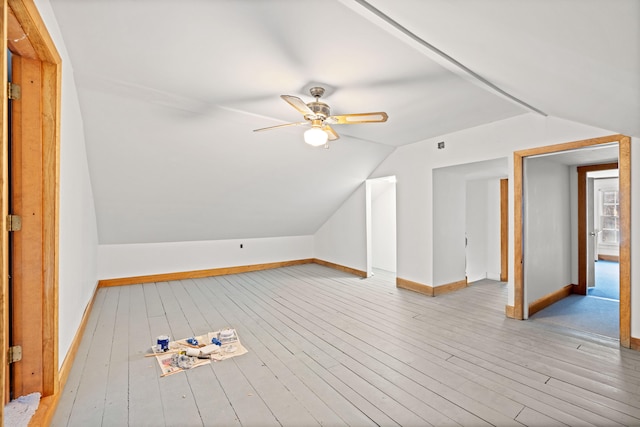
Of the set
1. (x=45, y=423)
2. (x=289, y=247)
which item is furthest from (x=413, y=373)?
(x=289, y=247)

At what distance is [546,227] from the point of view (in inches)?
156

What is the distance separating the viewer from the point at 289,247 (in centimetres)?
673

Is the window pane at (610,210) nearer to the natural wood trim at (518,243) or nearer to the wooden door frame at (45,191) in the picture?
the natural wood trim at (518,243)

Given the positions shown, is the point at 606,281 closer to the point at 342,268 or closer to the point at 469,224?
the point at 469,224

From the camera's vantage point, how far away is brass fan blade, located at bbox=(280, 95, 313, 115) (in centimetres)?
226

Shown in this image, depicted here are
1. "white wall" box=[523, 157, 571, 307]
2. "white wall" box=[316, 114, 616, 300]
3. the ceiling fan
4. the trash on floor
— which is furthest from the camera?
"white wall" box=[523, 157, 571, 307]

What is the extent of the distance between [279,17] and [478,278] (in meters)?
5.28

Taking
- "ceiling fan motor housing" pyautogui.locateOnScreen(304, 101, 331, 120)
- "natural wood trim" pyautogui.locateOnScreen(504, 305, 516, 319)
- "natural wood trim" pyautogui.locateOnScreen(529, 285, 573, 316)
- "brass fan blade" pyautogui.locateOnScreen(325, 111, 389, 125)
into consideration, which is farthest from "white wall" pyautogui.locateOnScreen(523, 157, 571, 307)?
"ceiling fan motor housing" pyautogui.locateOnScreen(304, 101, 331, 120)

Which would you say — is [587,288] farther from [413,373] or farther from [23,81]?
[23,81]

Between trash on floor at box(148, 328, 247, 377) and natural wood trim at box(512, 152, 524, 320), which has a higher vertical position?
natural wood trim at box(512, 152, 524, 320)

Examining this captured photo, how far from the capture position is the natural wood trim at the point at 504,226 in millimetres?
4953

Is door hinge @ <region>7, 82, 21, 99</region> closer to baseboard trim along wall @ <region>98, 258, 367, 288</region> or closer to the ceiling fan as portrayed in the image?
the ceiling fan

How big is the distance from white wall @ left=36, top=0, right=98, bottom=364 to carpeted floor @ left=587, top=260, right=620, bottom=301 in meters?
6.46

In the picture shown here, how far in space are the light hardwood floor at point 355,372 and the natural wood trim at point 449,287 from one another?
0.49m
